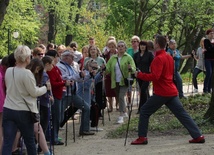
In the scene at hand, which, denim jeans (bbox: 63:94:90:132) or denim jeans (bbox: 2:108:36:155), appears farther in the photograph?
denim jeans (bbox: 63:94:90:132)

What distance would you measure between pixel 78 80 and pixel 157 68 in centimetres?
202

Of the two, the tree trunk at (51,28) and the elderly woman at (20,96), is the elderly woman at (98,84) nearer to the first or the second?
the elderly woman at (20,96)

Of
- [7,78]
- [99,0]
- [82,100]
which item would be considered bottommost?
[82,100]

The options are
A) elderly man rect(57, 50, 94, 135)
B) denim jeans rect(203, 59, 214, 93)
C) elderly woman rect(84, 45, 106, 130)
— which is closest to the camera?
elderly man rect(57, 50, 94, 135)

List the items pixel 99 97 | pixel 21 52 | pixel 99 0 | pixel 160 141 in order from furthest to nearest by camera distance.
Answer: pixel 99 0 < pixel 99 97 < pixel 160 141 < pixel 21 52

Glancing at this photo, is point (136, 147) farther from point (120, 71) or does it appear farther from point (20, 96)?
point (120, 71)

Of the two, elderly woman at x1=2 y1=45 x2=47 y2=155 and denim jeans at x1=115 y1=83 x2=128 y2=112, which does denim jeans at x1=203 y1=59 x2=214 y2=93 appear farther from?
elderly woman at x1=2 y1=45 x2=47 y2=155

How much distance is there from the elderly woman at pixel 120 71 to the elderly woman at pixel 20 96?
573 centimetres

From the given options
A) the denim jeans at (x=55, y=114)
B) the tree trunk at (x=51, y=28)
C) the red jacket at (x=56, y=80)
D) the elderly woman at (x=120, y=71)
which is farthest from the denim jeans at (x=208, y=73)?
the tree trunk at (x=51, y=28)

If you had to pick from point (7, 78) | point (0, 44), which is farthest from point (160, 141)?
point (0, 44)

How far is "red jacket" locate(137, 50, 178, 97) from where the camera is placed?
9.47 m

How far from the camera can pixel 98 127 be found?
12.8 meters

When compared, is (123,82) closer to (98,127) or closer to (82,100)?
(98,127)

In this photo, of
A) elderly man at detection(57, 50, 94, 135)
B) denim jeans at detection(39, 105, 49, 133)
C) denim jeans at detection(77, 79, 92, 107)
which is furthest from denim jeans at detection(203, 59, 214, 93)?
denim jeans at detection(39, 105, 49, 133)
